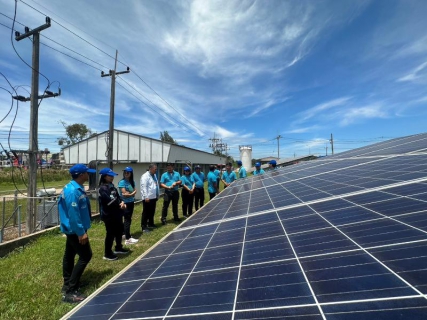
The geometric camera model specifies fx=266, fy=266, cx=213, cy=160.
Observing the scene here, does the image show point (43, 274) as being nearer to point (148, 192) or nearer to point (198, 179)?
point (148, 192)

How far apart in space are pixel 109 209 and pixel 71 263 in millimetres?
1422

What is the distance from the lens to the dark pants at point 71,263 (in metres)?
4.29

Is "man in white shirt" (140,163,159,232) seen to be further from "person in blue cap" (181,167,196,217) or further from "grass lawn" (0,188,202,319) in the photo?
"person in blue cap" (181,167,196,217)

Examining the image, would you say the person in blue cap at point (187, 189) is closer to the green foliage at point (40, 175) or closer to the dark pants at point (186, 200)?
the dark pants at point (186, 200)

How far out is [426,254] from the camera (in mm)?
1640

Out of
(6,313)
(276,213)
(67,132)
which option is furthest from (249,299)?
(67,132)

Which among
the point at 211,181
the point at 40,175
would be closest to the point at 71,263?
the point at 211,181

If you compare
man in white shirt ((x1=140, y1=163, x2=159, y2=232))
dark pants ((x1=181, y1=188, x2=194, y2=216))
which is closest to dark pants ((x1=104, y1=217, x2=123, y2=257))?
man in white shirt ((x1=140, y1=163, x2=159, y2=232))

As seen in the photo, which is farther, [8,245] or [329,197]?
[8,245]

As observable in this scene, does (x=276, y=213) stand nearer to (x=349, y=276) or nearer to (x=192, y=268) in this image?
(x=192, y=268)

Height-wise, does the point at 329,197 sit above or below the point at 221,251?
above

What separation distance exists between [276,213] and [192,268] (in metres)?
1.75

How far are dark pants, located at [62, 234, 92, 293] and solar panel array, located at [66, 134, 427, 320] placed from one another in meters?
1.47

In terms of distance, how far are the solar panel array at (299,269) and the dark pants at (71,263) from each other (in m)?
1.47
